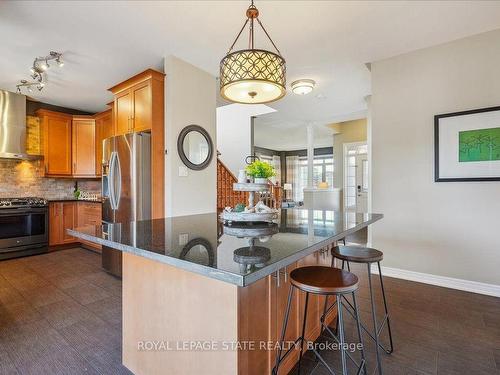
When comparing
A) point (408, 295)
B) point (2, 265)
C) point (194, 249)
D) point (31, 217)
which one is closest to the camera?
point (194, 249)

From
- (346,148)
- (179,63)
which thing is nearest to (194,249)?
(179,63)

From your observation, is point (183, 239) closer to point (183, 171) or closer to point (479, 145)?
point (183, 171)

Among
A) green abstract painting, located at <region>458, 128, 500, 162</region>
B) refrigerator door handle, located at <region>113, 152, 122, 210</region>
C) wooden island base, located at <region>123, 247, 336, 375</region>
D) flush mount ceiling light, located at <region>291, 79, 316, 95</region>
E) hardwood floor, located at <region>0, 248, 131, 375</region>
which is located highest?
flush mount ceiling light, located at <region>291, 79, 316, 95</region>

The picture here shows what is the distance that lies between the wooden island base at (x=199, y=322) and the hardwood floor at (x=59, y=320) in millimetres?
407

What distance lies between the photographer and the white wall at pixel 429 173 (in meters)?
2.77

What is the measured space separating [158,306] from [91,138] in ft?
15.6

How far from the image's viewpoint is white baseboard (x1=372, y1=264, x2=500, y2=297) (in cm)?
275

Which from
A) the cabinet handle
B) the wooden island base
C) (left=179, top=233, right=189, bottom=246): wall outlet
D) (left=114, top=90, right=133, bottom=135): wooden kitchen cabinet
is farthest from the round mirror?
the cabinet handle

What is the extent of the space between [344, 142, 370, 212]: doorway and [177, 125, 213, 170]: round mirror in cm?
523

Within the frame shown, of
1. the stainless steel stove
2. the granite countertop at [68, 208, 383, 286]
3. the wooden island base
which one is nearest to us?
the granite countertop at [68, 208, 383, 286]

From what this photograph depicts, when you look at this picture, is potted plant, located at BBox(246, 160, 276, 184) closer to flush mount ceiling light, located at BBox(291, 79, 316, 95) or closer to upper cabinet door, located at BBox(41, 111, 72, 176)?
flush mount ceiling light, located at BBox(291, 79, 316, 95)

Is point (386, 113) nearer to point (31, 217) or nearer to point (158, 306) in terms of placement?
point (158, 306)

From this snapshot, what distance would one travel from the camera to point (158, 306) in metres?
1.39

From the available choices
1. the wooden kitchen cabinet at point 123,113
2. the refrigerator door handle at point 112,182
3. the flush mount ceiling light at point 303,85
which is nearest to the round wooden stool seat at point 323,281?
the refrigerator door handle at point 112,182
